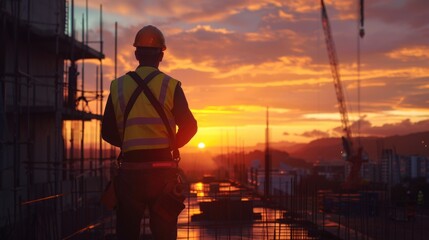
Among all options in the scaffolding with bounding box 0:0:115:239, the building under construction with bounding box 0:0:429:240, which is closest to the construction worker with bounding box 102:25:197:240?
the building under construction with bounding box 0:0:429:240

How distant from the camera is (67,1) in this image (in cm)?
2648

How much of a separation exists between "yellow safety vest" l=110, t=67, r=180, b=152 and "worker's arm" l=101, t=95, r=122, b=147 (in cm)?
Answer: 10

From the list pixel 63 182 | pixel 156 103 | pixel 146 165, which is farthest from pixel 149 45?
pixel 63 182

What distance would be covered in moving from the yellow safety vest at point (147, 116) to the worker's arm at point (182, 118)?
0.04 meters

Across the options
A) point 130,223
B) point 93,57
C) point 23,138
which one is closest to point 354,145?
point 93,57

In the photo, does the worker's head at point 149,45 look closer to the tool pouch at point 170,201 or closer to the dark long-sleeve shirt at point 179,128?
the dark long-sleeve shirt at point 179,128

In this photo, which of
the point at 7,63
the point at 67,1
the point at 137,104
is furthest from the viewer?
the point at 67,1

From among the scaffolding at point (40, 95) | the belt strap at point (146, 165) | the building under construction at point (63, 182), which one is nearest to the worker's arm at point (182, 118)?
the belt strap at point (146, 165)

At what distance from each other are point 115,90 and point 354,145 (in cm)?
8031

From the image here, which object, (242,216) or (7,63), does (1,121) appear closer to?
(7,63)

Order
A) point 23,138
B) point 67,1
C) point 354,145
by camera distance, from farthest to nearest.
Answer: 1. point 354,145
2. point 67,1
3. point 23,138

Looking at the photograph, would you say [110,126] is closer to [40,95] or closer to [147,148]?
[147,148]

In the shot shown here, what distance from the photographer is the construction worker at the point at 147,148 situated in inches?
191

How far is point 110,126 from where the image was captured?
5062 millimetres
